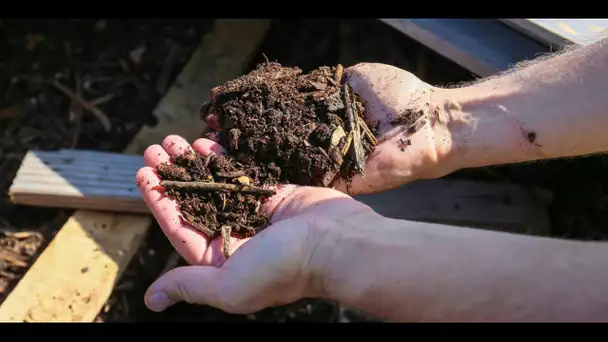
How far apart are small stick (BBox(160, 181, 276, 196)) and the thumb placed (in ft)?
1.11

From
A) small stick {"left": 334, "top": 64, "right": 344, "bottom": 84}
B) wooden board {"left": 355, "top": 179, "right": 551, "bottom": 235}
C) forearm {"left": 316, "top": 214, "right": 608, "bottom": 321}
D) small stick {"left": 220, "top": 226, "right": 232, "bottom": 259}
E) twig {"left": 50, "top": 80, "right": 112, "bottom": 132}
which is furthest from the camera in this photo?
twig {"left": 50, "top": 80, "right": 112, "bottom": 132}

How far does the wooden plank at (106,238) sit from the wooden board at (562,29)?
1259 mm

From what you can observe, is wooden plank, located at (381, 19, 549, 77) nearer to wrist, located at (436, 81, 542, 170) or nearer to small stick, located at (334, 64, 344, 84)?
wrist, located at (436, 81, 542, 170)

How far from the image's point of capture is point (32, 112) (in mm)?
3033

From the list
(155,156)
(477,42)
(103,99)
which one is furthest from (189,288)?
(103,99)

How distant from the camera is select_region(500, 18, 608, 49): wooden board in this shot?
7.76ft

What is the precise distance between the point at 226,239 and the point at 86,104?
1544 mm

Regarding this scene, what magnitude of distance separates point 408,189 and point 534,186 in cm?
56

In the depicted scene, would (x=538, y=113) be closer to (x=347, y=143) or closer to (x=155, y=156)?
(x=347, y=143)

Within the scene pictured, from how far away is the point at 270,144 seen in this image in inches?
82.3

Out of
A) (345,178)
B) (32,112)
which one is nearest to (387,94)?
(345,178)

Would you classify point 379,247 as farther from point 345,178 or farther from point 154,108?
point 154,108

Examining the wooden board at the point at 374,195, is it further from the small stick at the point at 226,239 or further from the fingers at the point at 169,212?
the small stick at the point at 226,239

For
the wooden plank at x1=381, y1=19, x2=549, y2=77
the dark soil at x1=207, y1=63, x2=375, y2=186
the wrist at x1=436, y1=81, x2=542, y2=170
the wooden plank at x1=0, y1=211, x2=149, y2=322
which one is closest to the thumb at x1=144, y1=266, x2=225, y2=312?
the dark soil at x1=207, y1=63, x2=375, y2=186
